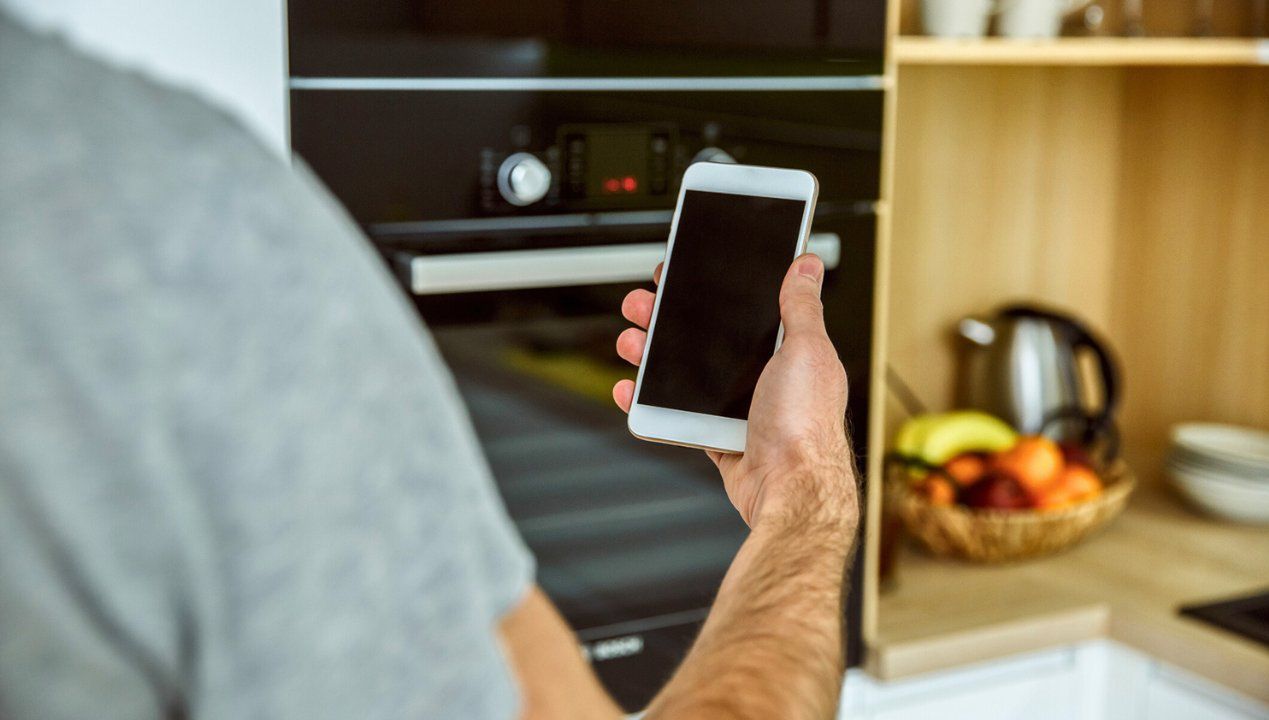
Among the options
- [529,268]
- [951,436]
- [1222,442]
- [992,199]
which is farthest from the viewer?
[992,199]

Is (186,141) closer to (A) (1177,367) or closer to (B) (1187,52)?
(B) (1187,52)

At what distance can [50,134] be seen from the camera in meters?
0.34

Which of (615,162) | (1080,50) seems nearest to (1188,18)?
(1080,50)

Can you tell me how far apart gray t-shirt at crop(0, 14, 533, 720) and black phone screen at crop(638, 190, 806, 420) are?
1.34ft

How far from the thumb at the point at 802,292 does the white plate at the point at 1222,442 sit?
47.4 inches

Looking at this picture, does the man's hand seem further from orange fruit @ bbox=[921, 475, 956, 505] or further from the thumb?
orange fruit @ bbox=[921, 475, 956, 505]

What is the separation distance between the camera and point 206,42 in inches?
38.6

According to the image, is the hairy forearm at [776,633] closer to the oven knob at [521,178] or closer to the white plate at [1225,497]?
the oven knob at [521,178]

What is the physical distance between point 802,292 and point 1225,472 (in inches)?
47.9

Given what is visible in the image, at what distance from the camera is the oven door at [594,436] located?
111 centimetres

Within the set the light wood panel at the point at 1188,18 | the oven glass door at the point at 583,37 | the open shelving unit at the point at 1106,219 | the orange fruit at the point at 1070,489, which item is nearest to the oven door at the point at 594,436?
the oven glass door at the point at 583,37

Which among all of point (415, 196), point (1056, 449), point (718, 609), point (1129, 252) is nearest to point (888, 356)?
point (1056, 449)

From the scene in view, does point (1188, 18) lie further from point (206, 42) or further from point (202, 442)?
point (202, 442)

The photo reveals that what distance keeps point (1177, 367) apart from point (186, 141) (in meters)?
1.92
